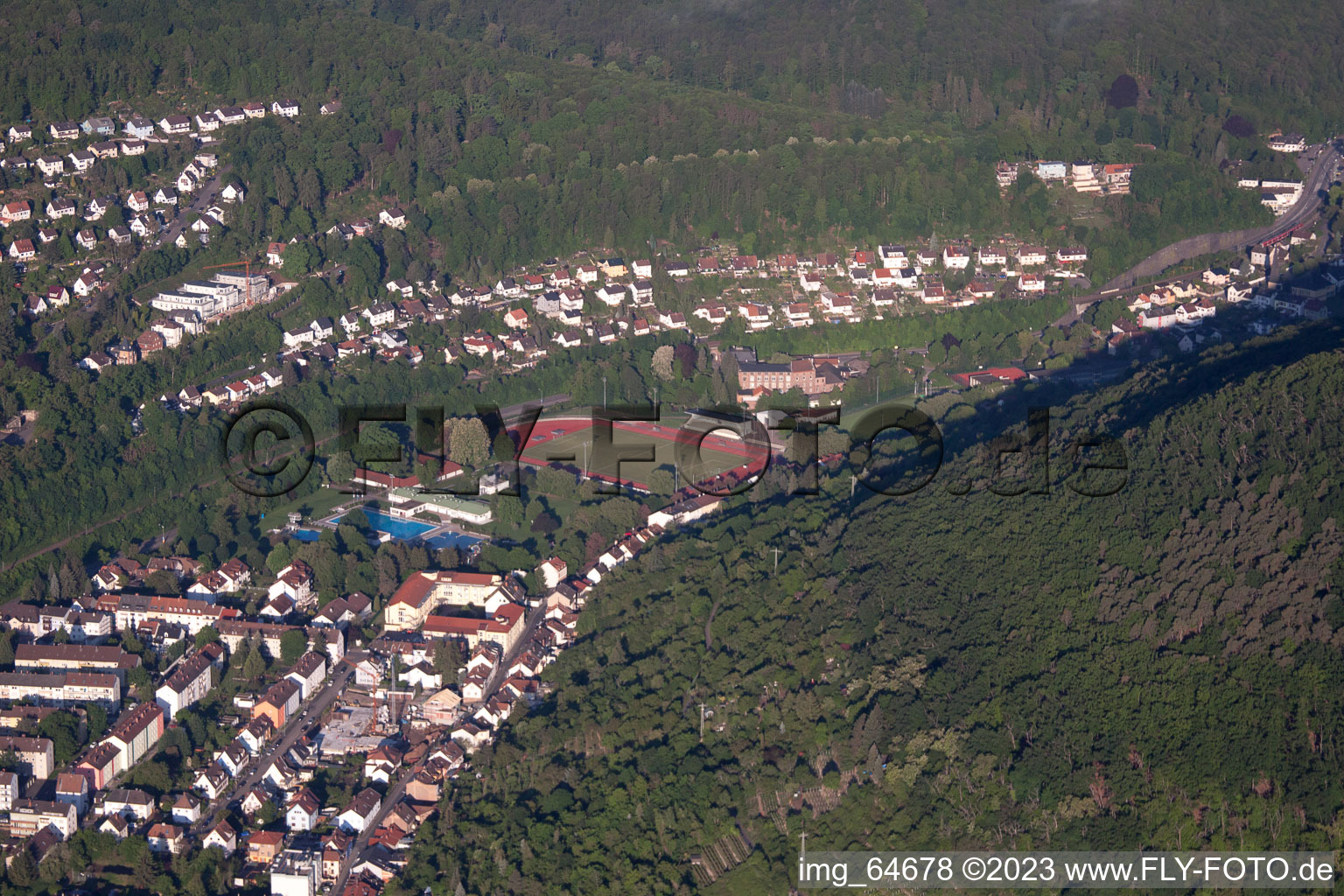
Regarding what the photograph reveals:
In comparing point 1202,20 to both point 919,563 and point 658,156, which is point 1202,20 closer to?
point 658,156

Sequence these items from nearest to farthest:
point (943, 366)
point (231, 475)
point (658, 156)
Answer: point (231, 475) → point (943, 366) → point (658, 156)

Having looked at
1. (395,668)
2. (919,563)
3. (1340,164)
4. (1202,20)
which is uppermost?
(1202,20)

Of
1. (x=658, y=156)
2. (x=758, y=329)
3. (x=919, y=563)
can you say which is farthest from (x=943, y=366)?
(x=919, y=563)

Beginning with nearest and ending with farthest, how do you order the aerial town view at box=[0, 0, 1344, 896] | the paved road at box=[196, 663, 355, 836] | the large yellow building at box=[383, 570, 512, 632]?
the aerial town view at box=[0, 0, 1344, 896] → the paved road at box=[196, 663, 355, 836] → the large yellow building at box=[383, 570, 512, 632]

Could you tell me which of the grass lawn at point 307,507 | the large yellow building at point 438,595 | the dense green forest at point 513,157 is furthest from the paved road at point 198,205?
the large yellow building at point 438,595

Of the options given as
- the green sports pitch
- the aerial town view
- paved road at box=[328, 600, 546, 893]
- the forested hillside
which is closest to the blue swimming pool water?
the aerial town view

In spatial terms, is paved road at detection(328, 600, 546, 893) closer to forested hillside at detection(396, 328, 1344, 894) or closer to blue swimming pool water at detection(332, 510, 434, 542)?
forested hillside at detection(396, 328, 1344, 894)

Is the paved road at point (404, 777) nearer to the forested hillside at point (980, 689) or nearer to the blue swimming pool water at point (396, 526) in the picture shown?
the forested hillside at point (980, 689)
